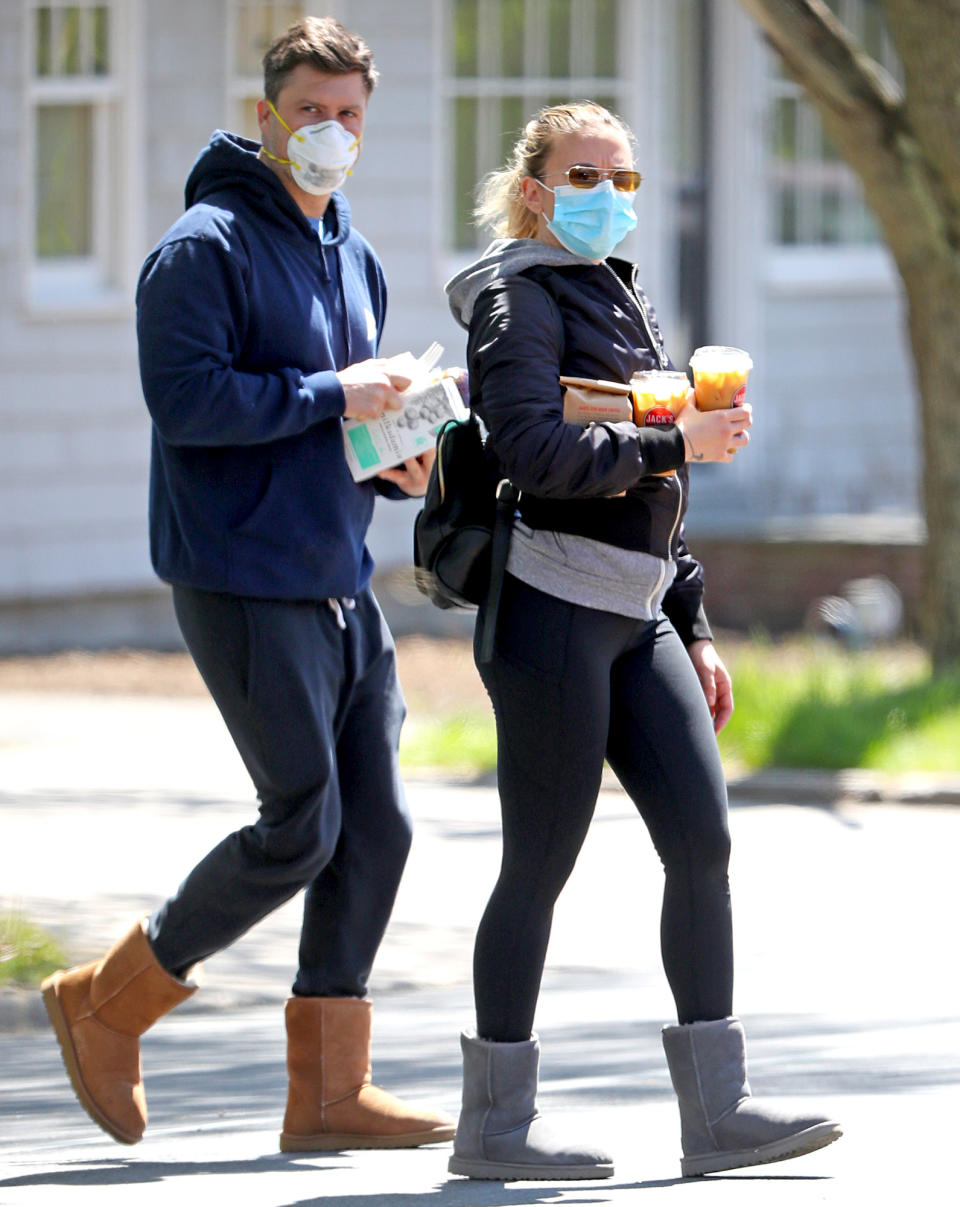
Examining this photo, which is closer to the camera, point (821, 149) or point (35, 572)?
point (35, 572)

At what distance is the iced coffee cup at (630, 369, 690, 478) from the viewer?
431cm

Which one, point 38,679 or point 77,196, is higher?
point 77,196

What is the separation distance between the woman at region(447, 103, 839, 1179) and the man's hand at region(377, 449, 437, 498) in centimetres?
39

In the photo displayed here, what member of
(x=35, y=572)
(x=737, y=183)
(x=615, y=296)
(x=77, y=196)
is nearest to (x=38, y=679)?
(x=35, y=572)

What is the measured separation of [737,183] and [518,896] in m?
12.4

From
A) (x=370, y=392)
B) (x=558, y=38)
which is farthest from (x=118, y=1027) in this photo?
(x=558, y=38)

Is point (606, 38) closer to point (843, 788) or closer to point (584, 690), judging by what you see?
point (843, 788)

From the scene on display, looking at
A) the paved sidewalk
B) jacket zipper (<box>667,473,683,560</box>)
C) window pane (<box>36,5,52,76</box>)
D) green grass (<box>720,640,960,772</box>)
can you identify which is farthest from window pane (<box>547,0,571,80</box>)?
jacket zipper (<box>667,473,683,560</box>)

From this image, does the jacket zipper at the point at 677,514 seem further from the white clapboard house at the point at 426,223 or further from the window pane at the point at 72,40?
the window pane at the point at 72,40

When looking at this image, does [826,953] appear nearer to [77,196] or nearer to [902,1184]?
[902,1184]

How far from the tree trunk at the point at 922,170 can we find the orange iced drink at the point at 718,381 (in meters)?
5.92

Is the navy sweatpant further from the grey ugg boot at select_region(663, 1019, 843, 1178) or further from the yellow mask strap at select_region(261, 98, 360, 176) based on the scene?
the yellow mask strap at select_region(261, 98, 360, 176)

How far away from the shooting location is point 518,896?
174 inches

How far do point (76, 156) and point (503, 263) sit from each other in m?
9.63
